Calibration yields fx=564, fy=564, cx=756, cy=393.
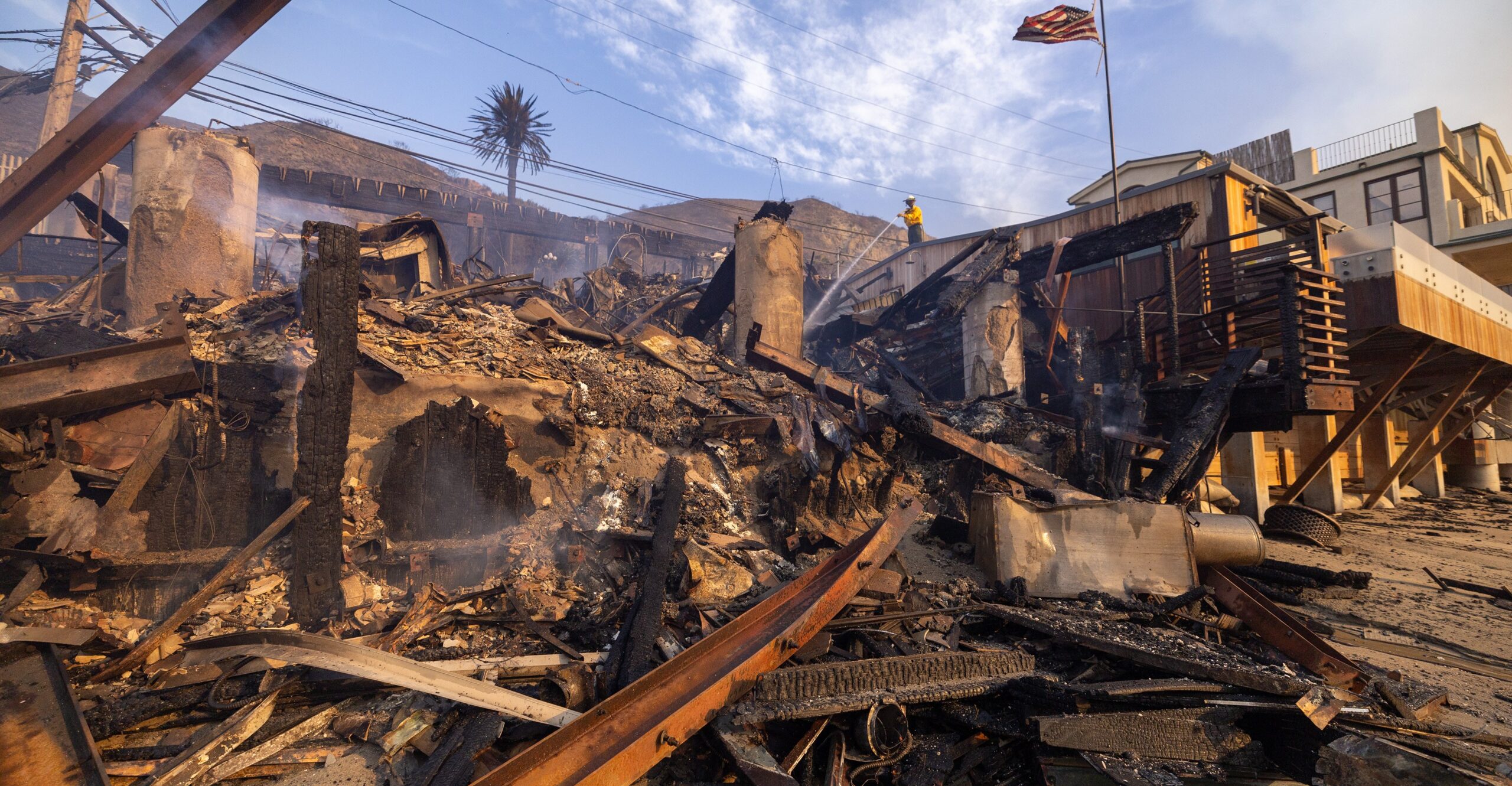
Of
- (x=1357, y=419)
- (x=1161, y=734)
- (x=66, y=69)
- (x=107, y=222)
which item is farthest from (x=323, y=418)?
(x=1357, y=419)

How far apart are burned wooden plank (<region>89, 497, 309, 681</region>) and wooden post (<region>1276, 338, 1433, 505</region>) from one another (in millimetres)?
13494

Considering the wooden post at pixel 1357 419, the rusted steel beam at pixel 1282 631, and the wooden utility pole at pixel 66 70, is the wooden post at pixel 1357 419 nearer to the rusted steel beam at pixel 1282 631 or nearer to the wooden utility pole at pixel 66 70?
the rusted steel beam at pixel 1282 631

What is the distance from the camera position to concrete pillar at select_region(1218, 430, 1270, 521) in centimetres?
938

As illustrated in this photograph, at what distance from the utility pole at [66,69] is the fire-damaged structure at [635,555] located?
6.94 metres

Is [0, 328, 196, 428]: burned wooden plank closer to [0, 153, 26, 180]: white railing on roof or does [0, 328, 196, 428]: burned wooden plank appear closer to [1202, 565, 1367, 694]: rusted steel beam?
→ [1202, 565, 1367, 694]: rusted steel beam

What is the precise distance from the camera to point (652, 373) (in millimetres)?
7715

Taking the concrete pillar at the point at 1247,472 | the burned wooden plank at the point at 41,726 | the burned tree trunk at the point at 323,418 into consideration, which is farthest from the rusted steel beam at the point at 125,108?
the concrete pillar at the point at 1247,472

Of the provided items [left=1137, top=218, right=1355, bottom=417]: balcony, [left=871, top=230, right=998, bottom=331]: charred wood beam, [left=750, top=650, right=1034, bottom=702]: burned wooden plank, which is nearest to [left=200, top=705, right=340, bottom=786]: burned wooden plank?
[left=750, top=650, right=1034, bottom=702]: burned wooden plank

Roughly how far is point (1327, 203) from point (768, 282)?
1041 inches

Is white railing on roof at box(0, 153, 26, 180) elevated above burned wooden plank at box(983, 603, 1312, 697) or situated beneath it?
elevated above

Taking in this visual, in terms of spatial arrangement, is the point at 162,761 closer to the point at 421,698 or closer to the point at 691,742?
the point at 421,698

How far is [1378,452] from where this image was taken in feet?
42.1

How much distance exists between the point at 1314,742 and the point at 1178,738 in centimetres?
64

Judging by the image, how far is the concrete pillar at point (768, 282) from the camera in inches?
356
